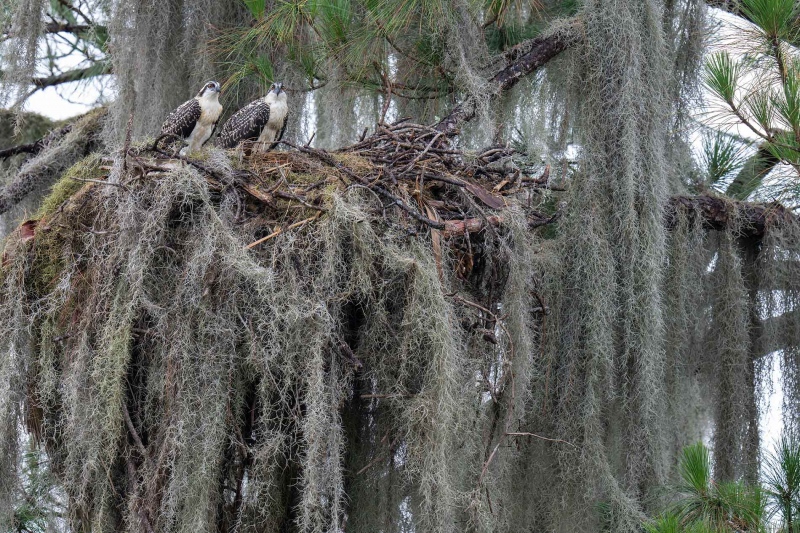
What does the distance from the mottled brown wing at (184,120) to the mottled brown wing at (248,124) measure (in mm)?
202

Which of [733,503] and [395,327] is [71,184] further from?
[733,503]

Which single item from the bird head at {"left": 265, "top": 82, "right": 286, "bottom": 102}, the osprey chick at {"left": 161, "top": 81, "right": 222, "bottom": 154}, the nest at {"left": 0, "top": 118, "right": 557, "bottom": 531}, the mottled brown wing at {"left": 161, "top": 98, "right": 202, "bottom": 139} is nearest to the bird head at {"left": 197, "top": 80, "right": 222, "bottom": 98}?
the osprey chick at {"left": 161, "top": 81, "right": 222, "bottom": 154}

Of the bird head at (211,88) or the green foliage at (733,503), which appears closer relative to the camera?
the green foliage at (733,503)

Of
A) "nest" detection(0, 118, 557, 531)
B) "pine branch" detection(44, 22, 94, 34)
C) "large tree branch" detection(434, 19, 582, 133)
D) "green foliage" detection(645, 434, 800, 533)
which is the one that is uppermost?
"pine branch" detection(44, 22, 94, 34)

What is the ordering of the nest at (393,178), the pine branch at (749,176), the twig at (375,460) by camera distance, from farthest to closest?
the pine branch at (749,176)
the nest at (393,178)
the twig at (375,460)

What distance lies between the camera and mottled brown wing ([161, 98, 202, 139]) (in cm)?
520

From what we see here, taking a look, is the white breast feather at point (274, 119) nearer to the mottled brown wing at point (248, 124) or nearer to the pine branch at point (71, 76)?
the mottled brown wing at point (248, 124)

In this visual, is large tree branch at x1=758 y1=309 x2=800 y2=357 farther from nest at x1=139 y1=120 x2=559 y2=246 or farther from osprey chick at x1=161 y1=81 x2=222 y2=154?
osprey chick at x1=161 y1=81 x2=222 y2=154

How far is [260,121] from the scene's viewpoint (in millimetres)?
5328

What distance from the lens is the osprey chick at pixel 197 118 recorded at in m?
5.21

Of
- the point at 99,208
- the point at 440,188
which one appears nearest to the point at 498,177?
the point at 440,188

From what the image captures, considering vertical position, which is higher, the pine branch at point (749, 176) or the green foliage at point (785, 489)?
the pine branch at point (749, 176)

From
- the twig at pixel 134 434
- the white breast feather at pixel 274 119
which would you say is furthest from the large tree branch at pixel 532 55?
the twig at pixel 134 434

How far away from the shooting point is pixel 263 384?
3.79 m
